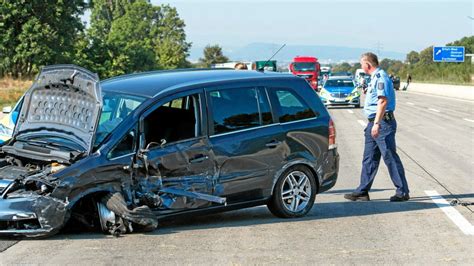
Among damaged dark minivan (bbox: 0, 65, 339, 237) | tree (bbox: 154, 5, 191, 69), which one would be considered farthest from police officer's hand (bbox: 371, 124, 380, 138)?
tree (bbox: 154, 5, 191, 69)

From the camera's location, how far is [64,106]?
290 inches

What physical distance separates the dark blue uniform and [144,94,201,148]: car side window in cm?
278

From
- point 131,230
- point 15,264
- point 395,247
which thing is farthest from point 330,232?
point 15,264

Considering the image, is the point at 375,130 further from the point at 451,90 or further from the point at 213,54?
the point at 213,54

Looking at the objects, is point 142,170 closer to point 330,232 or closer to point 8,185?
point 8,185

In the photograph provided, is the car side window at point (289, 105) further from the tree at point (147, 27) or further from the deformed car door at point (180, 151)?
the tree at point (147, 27)

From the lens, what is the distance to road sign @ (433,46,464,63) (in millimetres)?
72688

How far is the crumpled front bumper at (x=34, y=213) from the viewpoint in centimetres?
658

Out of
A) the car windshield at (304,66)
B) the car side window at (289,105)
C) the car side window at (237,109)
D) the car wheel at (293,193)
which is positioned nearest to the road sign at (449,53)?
the car windshield at (304,66)

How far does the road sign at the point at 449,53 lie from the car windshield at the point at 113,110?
6917 cm

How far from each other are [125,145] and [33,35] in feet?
129

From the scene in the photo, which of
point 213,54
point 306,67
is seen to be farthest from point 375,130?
point 213,54

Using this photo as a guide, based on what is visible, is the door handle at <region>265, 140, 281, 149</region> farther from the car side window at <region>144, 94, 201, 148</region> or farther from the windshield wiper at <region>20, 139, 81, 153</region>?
the windshield wiper at <region>20, 139, 81, 153</region>

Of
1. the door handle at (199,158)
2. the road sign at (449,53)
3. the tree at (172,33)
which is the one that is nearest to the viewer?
the door handle at (199,158)
